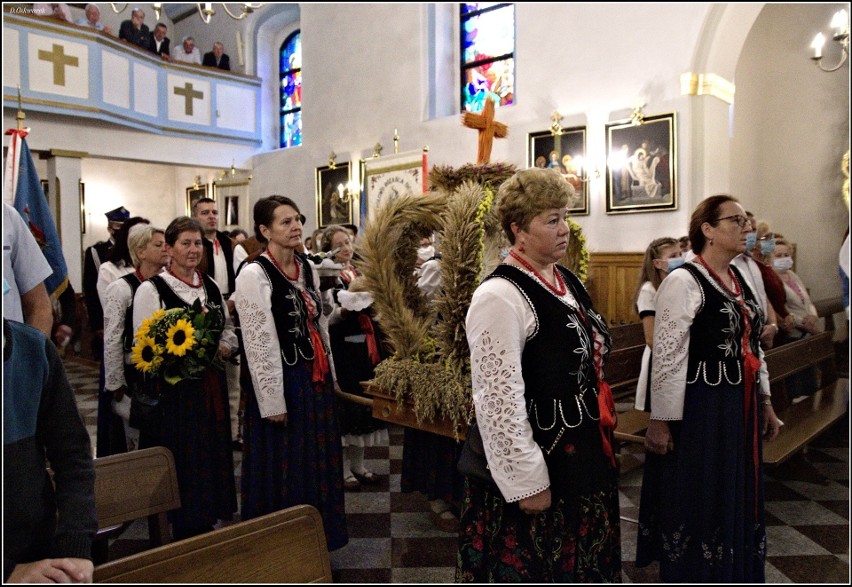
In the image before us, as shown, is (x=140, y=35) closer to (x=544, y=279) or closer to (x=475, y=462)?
(x=544, y=279)

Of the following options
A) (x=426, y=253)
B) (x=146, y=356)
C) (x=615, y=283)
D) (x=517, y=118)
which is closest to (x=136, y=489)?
(x=146, y=356)

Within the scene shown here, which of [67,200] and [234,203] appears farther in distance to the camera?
[234,203]

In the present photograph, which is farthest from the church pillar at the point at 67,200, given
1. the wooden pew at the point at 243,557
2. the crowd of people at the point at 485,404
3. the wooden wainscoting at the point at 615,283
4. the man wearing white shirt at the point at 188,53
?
the wooden pew at the point at 243,557

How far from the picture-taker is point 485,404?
196cm

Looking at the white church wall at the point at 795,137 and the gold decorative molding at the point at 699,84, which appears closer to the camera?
the gold decorative molding at the point at 699,84

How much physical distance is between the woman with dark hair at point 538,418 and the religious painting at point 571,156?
7407 mm

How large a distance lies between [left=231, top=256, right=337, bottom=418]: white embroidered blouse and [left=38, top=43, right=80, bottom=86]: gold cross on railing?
31.3 feet

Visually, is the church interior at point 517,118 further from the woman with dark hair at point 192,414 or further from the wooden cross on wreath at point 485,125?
the woman with dark hair at point 192,414

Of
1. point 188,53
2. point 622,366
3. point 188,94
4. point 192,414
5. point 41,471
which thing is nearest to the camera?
point 41,471

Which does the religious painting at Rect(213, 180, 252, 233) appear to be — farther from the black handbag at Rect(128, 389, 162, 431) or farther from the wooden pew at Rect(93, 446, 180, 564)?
the wooden pew at Rect(93, 446, 180, 564)

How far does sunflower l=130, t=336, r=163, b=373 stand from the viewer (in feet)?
10.9

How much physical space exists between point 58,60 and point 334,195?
493 cm

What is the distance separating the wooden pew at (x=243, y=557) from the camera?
1414 millimetres

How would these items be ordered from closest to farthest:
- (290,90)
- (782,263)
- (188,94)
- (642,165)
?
(782,263), (642,165), (188,94), (290,90)
